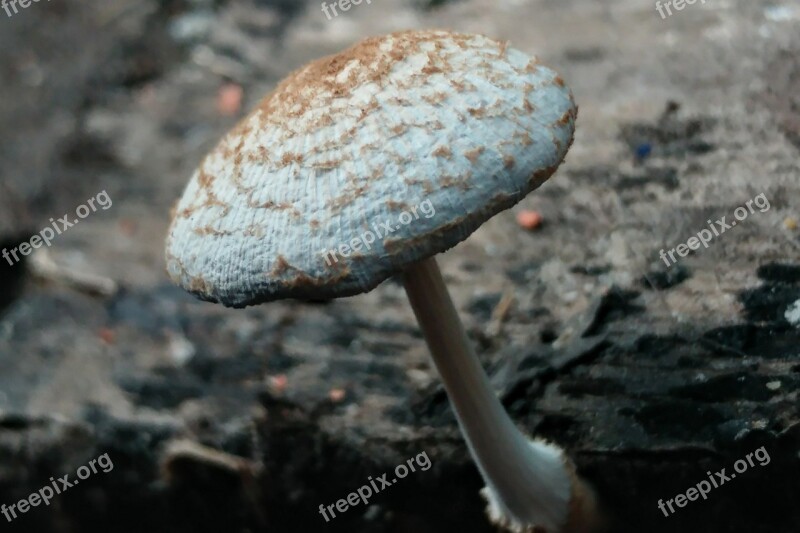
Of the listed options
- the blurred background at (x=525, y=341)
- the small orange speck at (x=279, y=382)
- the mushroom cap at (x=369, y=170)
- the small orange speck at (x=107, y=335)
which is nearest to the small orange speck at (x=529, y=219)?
the blurred background at (x=525, y=341)

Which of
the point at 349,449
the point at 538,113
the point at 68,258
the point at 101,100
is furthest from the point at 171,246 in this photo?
the point at 101,100

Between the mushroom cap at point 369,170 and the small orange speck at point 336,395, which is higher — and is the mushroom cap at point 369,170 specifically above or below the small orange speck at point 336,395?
above

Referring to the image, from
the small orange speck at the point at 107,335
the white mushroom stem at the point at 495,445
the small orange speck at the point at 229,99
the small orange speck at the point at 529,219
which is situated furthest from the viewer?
the small orange speck at the point at 229,99

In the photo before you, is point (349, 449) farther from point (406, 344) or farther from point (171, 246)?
point (171, 246)

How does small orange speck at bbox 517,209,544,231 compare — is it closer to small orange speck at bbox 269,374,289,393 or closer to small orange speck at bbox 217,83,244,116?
small orange speck at bbox 269,374,289,393

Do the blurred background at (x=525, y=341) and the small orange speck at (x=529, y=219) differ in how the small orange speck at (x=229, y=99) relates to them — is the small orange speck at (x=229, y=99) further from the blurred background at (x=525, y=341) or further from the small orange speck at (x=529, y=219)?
the small orange speck at (x=529, y=219)

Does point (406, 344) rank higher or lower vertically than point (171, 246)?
lower

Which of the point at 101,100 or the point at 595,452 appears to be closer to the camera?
the point at 595,452

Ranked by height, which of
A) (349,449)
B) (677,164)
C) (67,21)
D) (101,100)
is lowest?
(349,449)
